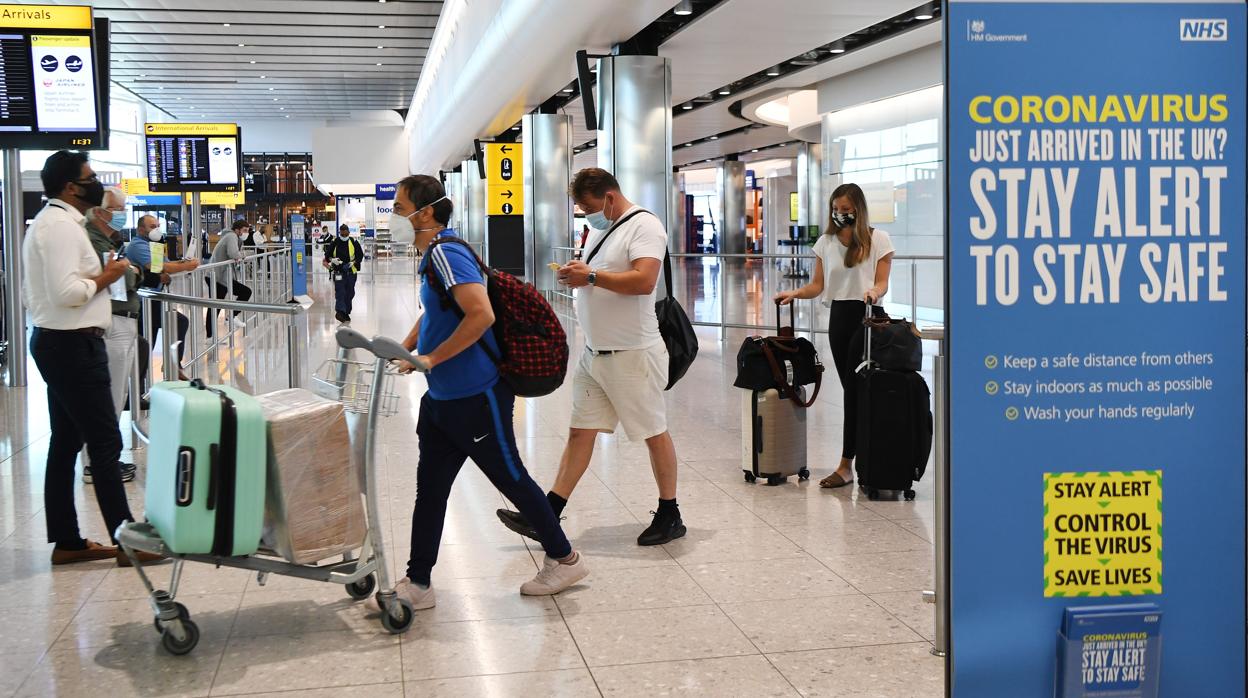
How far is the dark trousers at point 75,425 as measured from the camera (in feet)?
14.9

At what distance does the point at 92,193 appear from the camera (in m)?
4.72

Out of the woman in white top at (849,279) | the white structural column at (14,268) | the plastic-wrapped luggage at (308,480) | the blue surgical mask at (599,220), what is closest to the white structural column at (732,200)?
the white structural column at (14,268)

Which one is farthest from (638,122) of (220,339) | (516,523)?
(516,523)

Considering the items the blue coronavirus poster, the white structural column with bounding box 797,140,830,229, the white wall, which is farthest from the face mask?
the white wall

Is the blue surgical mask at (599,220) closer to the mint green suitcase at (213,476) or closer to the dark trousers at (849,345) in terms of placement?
the dark trousers at (849,345)

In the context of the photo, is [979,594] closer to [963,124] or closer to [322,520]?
[963,124]

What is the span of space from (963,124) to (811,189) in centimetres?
3306

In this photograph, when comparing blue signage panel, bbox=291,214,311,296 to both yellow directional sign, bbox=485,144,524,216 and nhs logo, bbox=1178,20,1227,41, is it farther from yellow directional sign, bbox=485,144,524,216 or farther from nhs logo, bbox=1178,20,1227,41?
nhs logo, bbox=1178,20,1227,41

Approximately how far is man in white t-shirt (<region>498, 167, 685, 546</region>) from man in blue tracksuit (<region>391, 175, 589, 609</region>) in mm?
710

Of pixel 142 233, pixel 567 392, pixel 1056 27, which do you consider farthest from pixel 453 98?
pixel 1056 27

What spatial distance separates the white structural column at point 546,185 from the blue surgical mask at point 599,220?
16.5m

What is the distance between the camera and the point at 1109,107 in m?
2.35

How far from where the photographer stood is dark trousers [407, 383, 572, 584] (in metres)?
3.96

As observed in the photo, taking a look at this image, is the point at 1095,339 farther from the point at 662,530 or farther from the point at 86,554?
the point at 86,554
